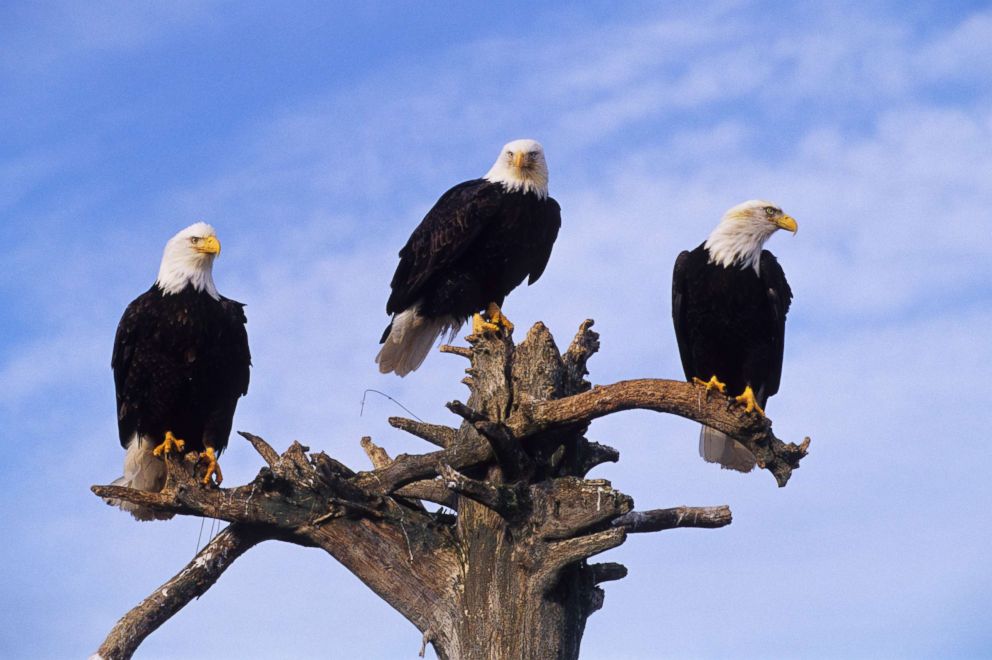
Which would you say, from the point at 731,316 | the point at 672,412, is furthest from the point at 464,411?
the point at 731,316

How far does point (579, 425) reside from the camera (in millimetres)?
8266

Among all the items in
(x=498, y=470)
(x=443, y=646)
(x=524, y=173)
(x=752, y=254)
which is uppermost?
(x=524, y=173)

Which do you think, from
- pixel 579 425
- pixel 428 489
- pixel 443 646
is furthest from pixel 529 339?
pixel 443 646

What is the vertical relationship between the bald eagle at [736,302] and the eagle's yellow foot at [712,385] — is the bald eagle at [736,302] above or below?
above

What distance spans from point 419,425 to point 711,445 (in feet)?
7.02

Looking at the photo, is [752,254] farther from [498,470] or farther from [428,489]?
[428,489]

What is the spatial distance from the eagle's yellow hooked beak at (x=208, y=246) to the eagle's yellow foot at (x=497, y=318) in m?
2.05

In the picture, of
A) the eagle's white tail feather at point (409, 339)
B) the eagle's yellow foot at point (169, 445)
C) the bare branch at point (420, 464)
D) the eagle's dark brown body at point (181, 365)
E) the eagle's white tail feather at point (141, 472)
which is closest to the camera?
the bare branch at point (420, 464)

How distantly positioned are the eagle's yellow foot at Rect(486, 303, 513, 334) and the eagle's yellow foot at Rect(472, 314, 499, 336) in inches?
3.4

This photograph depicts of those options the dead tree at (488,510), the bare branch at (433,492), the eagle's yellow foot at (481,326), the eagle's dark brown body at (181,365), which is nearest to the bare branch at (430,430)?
the dead tree at (488,510)

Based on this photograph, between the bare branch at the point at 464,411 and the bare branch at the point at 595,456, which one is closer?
the bare branch at the point at 464,411

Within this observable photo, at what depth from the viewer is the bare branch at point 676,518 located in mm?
8555

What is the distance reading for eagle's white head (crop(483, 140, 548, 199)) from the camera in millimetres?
9406

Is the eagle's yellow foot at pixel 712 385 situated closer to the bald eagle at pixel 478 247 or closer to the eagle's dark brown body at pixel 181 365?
the bald eagle at pixel 478 247
